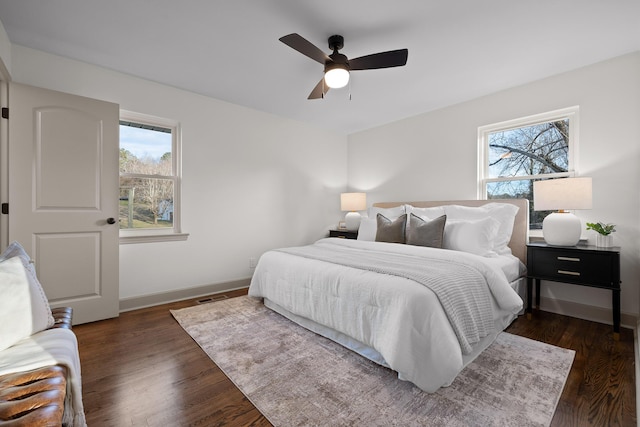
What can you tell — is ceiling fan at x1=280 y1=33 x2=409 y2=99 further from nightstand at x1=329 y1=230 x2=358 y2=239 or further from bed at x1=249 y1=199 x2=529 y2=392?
nightstand at x1=329 y1=230 x2=358 y2=239

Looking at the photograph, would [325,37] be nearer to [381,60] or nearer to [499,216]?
[381,60]

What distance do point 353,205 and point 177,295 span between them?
107 inches

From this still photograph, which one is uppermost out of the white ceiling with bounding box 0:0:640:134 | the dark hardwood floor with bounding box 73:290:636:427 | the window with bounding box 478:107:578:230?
the white ceiling with bounding box 0:0:640:134

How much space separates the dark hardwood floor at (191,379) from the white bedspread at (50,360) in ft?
1.36

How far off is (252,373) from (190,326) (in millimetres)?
1022

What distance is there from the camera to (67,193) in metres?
2.59

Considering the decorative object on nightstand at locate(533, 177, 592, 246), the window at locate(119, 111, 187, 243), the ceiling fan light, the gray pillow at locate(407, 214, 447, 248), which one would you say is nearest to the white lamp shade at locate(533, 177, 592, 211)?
the decorative object on nightstand at locate(533, 177, 592, 246)

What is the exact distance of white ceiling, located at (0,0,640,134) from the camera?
6.62ft

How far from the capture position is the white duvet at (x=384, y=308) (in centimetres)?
157

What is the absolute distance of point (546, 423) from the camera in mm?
1389

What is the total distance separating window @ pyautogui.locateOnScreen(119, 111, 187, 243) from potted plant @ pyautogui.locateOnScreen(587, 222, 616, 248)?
4.10 meters

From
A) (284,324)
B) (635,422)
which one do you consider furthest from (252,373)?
(635,422)

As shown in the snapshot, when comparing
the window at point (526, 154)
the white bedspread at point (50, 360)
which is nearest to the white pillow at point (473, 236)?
the window at point (526, 154)

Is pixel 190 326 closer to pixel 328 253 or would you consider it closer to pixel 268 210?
pixel 328 253
